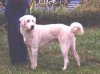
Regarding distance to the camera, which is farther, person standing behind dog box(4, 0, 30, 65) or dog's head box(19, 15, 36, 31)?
person standing behind dog box(4, 0, 30, 65)

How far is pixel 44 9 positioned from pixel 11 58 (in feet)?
44.4

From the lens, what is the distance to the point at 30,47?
10.2 meters

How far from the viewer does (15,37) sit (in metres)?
10.7

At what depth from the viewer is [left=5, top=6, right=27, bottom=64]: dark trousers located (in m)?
10.5

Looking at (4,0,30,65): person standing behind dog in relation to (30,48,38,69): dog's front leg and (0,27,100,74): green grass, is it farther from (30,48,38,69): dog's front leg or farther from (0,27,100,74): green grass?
(30,48,38,69): dog's front leg

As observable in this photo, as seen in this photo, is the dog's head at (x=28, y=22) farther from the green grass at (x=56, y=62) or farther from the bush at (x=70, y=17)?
the bush at (x=70, y=17)

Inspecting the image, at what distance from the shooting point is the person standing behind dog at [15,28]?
10.4 m

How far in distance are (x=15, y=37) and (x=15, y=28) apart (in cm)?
24

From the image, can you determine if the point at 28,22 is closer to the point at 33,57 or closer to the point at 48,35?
the point at 48,35

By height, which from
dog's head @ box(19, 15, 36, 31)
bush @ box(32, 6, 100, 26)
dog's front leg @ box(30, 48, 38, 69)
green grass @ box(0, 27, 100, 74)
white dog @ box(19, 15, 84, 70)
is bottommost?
bush @ box(32, 6, 100, 26)

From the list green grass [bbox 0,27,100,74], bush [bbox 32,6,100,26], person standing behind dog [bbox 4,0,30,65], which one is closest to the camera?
green grass [bbox 0,27,100,74]

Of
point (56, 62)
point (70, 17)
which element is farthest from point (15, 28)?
point (70, 17)

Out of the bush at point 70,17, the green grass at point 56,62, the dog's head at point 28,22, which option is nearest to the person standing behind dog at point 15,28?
the green grass at point 56,62

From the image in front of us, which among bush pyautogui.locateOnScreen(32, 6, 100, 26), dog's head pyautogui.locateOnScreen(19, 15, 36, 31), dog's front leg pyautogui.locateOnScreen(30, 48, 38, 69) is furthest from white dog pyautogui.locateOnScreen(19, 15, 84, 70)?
bush pyautogui.locateOnScreen(32, 6, 100, 26)
